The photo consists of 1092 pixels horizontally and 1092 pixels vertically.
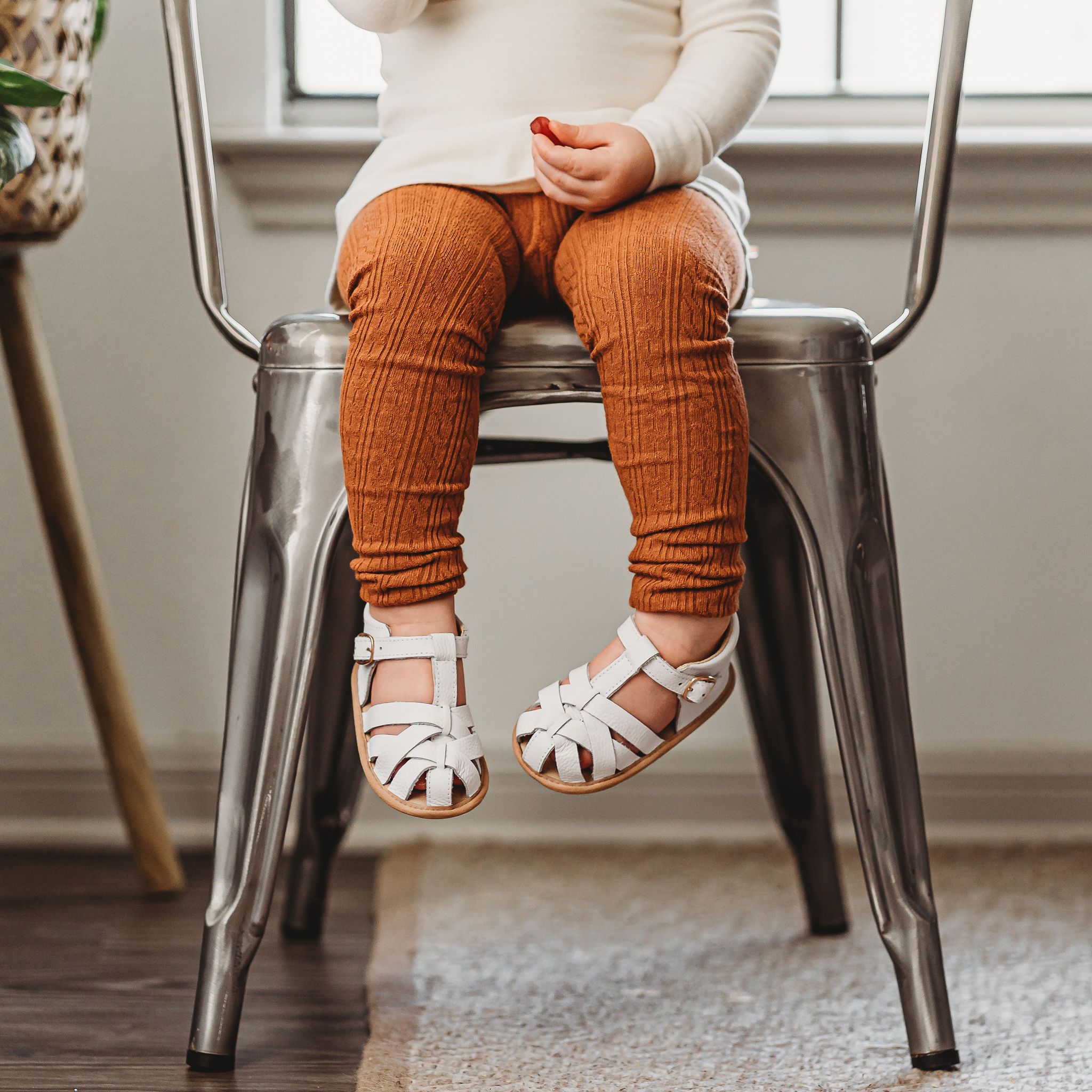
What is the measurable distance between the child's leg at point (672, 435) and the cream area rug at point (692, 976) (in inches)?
10.3

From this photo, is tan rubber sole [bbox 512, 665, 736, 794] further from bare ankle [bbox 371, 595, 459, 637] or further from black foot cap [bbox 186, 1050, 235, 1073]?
black foot cap [bbox 186, 1050, 235, 1073]

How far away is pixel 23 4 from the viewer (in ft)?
2.56

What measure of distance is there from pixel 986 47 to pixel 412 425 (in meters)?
0.83

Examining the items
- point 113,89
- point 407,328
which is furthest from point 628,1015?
point 113,89

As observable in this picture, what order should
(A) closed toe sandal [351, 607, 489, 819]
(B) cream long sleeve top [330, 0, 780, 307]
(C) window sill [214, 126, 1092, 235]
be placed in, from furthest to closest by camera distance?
(C) window sill [214, 126, 1092, 235], (B) cream long sleeve top [330, 0, 780, 307], (A) closed toe sandal [351, 607, 489, 819]

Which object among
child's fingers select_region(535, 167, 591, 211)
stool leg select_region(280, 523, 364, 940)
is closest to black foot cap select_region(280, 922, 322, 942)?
stool leg select_region(280, 523, 364, 940)

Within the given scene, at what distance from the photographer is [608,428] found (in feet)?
2.00

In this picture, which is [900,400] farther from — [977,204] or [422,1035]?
[422,1035]

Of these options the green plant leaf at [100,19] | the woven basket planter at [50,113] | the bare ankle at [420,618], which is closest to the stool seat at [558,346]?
the bare ankle at [420,618]

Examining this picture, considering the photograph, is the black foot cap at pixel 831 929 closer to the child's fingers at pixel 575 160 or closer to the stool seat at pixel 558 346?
the stool seat at pixel 558 346

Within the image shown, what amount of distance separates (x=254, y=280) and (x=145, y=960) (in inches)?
23.0

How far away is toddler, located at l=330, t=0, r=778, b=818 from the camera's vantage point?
594mm

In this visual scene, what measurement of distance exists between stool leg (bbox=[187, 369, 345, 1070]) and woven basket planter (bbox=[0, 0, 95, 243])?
0.28m

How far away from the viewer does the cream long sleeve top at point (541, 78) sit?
685 mm
